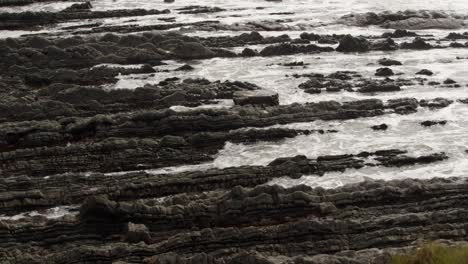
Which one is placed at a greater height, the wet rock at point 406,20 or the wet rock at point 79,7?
the wet rock at point 79,7

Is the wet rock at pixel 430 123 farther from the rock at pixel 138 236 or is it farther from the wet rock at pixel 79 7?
the wet rock at pixel 79 7

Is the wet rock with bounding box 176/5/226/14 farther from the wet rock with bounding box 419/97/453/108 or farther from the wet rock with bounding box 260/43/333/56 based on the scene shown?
the wet rock with bounding box 419/97/453/108

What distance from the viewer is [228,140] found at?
65.6 feet

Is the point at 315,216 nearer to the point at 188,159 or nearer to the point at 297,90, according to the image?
the point at 188,159

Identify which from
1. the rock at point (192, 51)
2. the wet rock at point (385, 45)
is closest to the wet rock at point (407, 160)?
the wet rock at point (385, 45)

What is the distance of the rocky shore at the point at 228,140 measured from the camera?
1366 centimetres

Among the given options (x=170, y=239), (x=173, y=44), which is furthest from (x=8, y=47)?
(x=170, y=239)

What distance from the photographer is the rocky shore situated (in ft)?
44.8

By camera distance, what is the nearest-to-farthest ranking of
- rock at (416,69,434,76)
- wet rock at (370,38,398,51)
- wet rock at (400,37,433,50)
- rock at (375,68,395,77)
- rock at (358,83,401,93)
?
rock at (358,83,401,93)
rock at (375,68,395,77)
rock at (416,69,434,76)
wet rock at (370,38,398,51)
wet rock at (400,37,433,50)

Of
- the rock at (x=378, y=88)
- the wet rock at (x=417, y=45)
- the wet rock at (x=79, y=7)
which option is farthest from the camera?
the wet rock at (x=79, y=7)

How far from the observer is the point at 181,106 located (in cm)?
2233

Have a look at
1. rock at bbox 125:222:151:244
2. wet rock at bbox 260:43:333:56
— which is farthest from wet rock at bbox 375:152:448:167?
wet rock at bbox 260:43:333:56

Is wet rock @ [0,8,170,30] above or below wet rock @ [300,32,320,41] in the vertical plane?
above

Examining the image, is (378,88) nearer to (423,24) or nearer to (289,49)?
(289,49)
